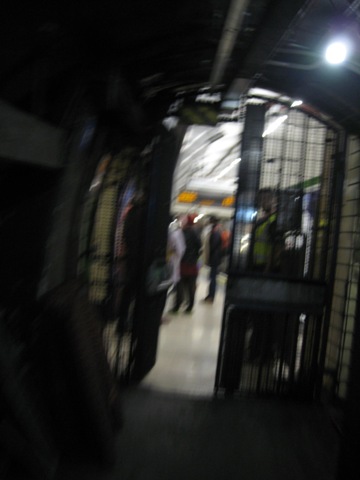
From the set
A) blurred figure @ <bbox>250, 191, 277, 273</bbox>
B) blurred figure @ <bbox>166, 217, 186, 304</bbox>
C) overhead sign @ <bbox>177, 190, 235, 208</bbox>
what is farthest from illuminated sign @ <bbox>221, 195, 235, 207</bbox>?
blurred figure @ <bbox>250, 191, 277, 273</bbox>

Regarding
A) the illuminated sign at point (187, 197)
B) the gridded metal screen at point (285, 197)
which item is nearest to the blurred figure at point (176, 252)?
the gridded metal screen at point (285, 197)

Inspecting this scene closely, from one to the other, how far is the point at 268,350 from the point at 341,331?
746mm

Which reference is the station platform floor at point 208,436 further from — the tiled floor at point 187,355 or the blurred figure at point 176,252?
the blurred figure at point 176,252

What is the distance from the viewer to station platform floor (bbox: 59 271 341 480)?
11.2 ft

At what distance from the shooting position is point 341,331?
4629mm

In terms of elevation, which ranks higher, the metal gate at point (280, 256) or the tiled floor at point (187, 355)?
the metal gate at point (280, 256)

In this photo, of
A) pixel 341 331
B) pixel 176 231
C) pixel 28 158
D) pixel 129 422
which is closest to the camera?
pixel 28 158

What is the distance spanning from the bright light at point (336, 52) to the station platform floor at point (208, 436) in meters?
2.99

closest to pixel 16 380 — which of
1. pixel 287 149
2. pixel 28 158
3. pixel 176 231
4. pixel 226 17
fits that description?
pixel 28 158

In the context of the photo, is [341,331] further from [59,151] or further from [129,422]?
[59,151]

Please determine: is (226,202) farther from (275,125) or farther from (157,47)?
(157,47)

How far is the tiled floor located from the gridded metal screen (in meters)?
1.41

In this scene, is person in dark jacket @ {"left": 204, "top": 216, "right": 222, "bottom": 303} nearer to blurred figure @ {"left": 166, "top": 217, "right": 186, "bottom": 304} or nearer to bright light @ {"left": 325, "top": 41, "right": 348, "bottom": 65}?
blurred figure @ {"left": 166, "top": 217, "right": 186, "bottom": 304}

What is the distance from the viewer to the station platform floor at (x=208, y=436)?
341 centimetres
